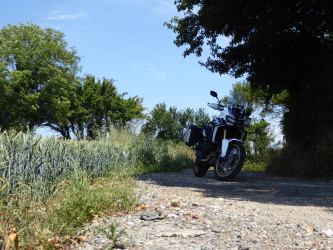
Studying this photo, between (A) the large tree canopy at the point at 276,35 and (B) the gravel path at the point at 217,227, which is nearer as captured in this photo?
(B) the gravel path at the point at 217,227

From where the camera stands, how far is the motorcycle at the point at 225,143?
25.3ft

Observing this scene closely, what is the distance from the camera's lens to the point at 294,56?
11008mm

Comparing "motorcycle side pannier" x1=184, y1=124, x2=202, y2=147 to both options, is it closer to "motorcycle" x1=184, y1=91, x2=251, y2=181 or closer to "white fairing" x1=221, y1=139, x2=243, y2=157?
"motorcycle" x1=184, y1=91, x2=251, y2=181

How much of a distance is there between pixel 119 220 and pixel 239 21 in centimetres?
865

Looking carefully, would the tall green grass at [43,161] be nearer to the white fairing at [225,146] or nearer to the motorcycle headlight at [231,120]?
the white fairing at [225,146]

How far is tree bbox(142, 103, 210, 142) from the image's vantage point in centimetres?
2733

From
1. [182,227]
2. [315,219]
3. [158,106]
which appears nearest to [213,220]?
[182,227]

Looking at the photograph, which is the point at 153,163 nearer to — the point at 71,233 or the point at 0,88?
the point at 71,233

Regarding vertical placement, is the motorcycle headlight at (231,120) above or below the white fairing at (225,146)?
above

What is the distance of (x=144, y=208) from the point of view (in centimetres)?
384

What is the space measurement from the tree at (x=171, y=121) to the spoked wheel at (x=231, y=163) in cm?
1886

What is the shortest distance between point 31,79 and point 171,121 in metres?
12.9

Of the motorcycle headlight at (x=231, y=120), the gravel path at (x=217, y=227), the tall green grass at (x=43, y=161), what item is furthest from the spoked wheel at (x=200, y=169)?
the gravel path at (x=217, y=227)

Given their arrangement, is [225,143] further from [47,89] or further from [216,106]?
[47,89]
